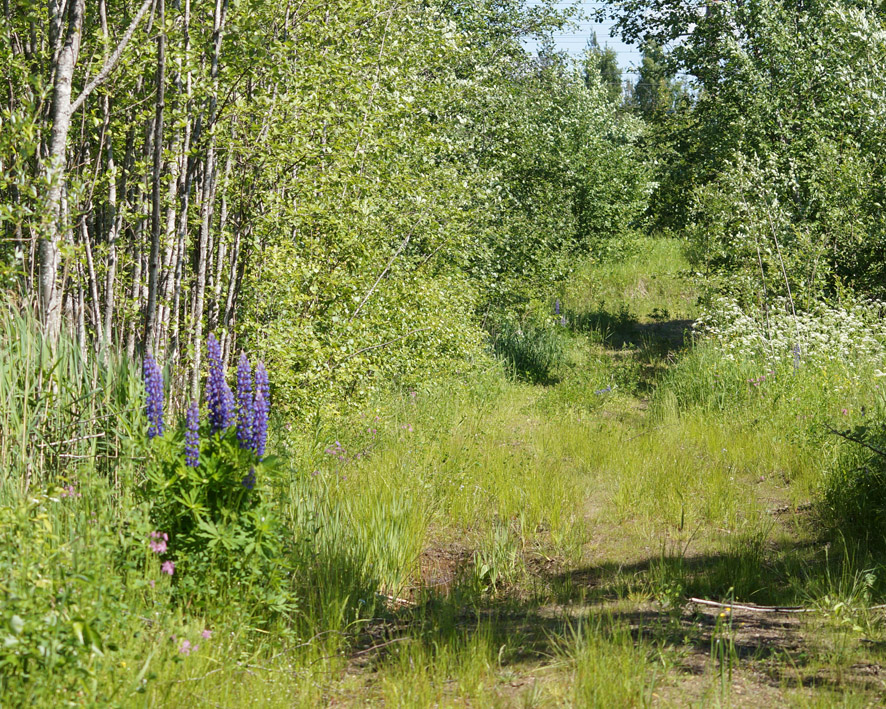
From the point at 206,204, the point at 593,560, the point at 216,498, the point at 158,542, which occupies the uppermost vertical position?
the point at 206,204

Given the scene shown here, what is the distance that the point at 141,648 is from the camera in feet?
10.0

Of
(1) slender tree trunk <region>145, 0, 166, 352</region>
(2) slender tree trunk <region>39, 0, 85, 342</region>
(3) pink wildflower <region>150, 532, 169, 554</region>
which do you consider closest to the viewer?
(3) pink wildflower <region>150, 532, 169, 554</region>

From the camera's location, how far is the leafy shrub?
1133cm

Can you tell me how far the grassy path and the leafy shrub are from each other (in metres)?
1.33


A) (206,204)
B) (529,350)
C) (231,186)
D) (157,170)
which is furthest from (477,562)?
(529,350)

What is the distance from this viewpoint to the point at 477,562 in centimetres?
504

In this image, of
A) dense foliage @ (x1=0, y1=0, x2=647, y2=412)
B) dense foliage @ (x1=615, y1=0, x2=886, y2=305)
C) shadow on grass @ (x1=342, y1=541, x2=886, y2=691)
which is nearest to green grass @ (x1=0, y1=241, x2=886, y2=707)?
shadow on grass @ (x1=342, y1=541, x2=886, y2=691)

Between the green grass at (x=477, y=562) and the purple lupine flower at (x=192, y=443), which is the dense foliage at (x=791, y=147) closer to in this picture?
the green grass at (x=477, y=562)

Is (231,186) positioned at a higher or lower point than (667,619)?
higher

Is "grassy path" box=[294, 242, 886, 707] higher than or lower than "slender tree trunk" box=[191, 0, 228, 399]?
lower

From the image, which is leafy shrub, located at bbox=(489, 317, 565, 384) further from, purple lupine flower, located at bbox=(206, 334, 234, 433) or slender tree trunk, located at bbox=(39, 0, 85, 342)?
purple lupine flower, located at bbox=(206, 334, 234, 433)

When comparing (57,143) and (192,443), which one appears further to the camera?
(57,143)

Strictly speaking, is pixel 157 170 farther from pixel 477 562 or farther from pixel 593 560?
pixel 593 560

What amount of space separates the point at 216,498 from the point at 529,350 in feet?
27.2
